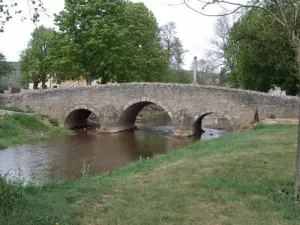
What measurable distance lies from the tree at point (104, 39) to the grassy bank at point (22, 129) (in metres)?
5.49

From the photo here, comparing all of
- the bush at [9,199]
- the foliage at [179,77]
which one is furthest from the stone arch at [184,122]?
the foliage at [179,77]

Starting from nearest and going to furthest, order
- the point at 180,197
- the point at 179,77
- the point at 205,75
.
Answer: the point at 180,197 → the point at 179,77 → the point at 205,75

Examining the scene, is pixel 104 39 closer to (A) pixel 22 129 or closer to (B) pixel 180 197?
(A) pixel 22 129

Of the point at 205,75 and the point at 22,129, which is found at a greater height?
the point at 205,75

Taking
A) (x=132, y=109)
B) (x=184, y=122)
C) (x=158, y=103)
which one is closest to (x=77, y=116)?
(x=132, y=109)

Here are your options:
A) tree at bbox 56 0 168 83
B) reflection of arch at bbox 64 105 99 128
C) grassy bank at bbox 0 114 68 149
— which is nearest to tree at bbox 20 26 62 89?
tree at bbox 56 0 168 83

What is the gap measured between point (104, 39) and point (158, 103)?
6564mm

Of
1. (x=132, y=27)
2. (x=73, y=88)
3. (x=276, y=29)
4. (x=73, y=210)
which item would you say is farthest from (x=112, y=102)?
(x=73, y=210)

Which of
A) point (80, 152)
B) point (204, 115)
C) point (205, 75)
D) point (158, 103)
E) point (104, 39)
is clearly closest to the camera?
point (80, 152)

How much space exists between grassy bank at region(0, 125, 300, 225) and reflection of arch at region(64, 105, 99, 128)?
16.5 meters

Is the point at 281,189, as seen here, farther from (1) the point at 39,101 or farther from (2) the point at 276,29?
(1) the point at 39,101

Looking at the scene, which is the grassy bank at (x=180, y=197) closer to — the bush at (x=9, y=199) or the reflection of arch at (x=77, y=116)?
the bush at (x=9, y=199)

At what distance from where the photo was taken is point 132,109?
26.1 m

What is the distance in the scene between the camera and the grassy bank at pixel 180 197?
5.32m
